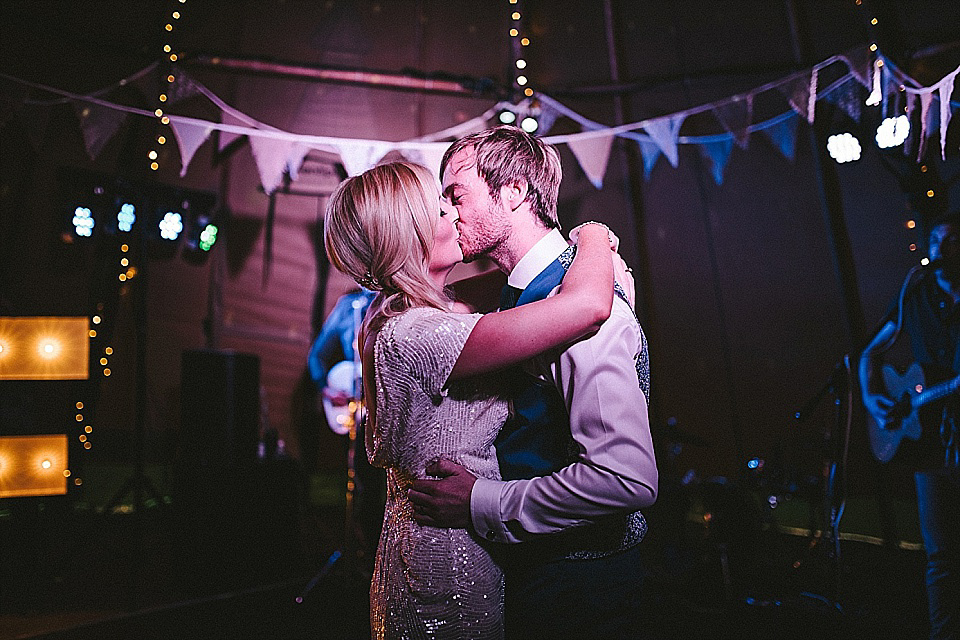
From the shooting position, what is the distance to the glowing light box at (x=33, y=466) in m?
3.24

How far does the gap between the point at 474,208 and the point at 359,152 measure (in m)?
3.46

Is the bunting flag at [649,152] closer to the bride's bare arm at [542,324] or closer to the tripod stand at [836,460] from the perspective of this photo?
the tripod stand at [836,460]

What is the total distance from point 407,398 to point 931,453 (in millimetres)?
2967

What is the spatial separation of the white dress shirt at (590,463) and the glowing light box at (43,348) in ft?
9.72

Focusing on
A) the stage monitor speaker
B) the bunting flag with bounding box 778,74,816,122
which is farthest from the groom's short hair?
the bunting flag with bounding box 778,74,816,122

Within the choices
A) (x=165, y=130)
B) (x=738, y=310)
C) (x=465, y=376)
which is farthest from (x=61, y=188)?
(x=738, y=310)

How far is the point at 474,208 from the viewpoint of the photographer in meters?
1.41

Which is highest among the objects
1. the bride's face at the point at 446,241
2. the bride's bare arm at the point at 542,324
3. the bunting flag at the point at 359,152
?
the bunting flag at the point at 359,152

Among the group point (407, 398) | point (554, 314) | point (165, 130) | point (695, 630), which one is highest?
point (165, 130)

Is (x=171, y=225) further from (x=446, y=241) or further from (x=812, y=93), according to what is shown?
(x=812, y=93)

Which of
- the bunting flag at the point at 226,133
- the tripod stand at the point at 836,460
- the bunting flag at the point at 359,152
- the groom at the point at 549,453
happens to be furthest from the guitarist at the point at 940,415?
the bunting flag at the point at 226,133

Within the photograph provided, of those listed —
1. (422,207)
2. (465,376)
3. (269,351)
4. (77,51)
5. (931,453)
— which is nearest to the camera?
(465,376)

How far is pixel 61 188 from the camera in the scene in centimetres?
411

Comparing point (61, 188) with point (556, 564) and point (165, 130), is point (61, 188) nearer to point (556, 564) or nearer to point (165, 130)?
point (165, 130)
